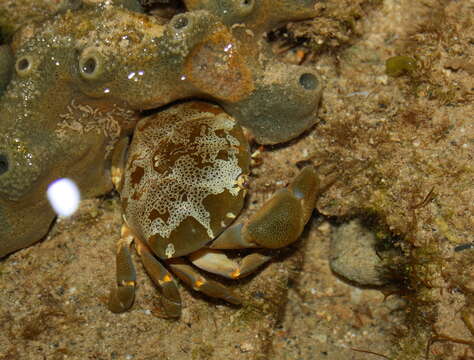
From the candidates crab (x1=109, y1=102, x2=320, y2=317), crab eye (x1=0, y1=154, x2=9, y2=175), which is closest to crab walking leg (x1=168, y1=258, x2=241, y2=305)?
crab (x1=109, y1=102, x2=320, y2=317)

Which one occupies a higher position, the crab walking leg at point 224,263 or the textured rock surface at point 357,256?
the crab walking leg at point 224,263

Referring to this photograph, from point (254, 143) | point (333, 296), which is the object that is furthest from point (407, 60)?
point (333, 296)

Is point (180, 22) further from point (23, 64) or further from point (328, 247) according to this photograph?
point (328, 247)

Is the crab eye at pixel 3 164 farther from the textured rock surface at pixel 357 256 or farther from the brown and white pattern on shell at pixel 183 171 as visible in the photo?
the textured rock surface at pixel 357 256

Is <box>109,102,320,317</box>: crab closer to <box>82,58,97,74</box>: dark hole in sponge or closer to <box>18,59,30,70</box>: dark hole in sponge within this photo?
<box>82,58,97,74</box>: dark hole in sponge

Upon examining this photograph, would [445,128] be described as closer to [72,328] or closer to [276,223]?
[276,223]

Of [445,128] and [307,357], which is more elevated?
[445,128]

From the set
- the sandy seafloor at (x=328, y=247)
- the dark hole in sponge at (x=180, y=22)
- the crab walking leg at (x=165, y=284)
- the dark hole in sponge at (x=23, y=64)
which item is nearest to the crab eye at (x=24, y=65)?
the dark hole in sponge at (x=23, y=64)
